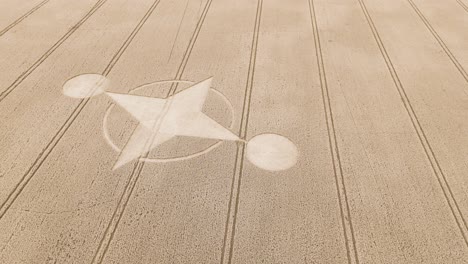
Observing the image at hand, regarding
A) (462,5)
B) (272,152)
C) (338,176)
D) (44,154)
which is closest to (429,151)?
(338,176)

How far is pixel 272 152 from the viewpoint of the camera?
4.25ft

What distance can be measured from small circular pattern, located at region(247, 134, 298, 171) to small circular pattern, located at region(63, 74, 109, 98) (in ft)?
2.48

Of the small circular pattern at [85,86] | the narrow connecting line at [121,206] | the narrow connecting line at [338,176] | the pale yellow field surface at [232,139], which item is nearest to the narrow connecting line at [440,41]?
the pale yellow field surface at [232,139]

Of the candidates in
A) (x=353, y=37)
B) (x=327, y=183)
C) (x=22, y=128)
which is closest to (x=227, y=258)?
(x=327, y=183)

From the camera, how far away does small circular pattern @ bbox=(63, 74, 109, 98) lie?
1.57 metres

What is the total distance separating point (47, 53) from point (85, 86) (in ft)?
1.40

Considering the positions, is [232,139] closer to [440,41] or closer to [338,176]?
[338,176]

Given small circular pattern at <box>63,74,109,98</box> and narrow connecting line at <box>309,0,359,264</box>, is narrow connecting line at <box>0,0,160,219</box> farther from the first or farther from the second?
narrow connecting line at <box>309,0,359,264</box>

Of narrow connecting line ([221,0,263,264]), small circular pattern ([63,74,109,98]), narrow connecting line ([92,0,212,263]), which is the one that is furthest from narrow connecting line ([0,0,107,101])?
narrow connecting line ([221,0,263,264])

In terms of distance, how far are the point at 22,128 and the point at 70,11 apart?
1184mm

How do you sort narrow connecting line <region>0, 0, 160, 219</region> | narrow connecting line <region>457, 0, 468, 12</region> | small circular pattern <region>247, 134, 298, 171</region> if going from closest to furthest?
narrow connecting line <region>0, 0, 160, 219</region>, small circular pattern <region>247, 134, 298, 171</region>, narrow connecting line <region>457, 0, 468, 12</region>

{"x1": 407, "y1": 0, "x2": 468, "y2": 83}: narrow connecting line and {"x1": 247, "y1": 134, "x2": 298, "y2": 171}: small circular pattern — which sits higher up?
{"x1": 407, "y1": 0, "x2": 468, "y2": 83}: narrow connecting line

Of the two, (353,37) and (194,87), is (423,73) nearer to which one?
(353,37)

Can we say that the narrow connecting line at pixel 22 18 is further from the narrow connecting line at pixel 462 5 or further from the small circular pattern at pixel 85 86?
the narrow connecting line at pixel 462 5
